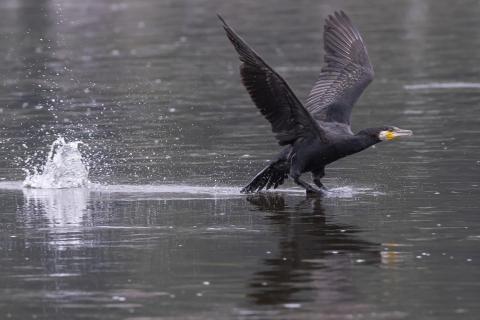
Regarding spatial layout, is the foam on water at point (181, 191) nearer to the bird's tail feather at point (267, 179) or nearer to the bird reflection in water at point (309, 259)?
the bird's tail feather at point (267, 179)

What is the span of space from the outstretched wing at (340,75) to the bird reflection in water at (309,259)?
1.70 meters

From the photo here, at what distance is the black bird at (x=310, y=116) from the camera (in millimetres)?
13820

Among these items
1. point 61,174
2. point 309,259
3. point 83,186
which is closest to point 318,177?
point 83,186

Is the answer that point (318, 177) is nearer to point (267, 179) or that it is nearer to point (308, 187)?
point (308, 187)

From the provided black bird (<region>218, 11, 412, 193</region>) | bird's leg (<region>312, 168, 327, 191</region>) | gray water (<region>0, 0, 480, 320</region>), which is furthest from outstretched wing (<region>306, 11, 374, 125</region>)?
gray water (<region>0, 0, 480, 320</region>)

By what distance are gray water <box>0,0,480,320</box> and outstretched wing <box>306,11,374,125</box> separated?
811mm

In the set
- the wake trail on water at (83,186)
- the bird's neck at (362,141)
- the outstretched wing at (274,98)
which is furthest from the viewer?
the wake trail on water at (83,186)

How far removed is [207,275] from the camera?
36.3 ft

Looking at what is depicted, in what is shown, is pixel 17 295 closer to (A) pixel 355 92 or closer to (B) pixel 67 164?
(B) pixel 67 164

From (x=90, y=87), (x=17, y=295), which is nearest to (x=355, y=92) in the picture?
(x=17, y=295)

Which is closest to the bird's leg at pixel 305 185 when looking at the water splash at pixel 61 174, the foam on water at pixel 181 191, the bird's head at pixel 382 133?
the foam on water at pixel 181 191

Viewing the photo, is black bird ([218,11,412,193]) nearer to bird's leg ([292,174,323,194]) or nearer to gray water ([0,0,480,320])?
bird's leg ([292,174,323,194])

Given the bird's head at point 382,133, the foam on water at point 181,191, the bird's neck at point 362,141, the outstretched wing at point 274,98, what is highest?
the outstretched wing at point 274,98

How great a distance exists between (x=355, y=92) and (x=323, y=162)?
1524 mm
